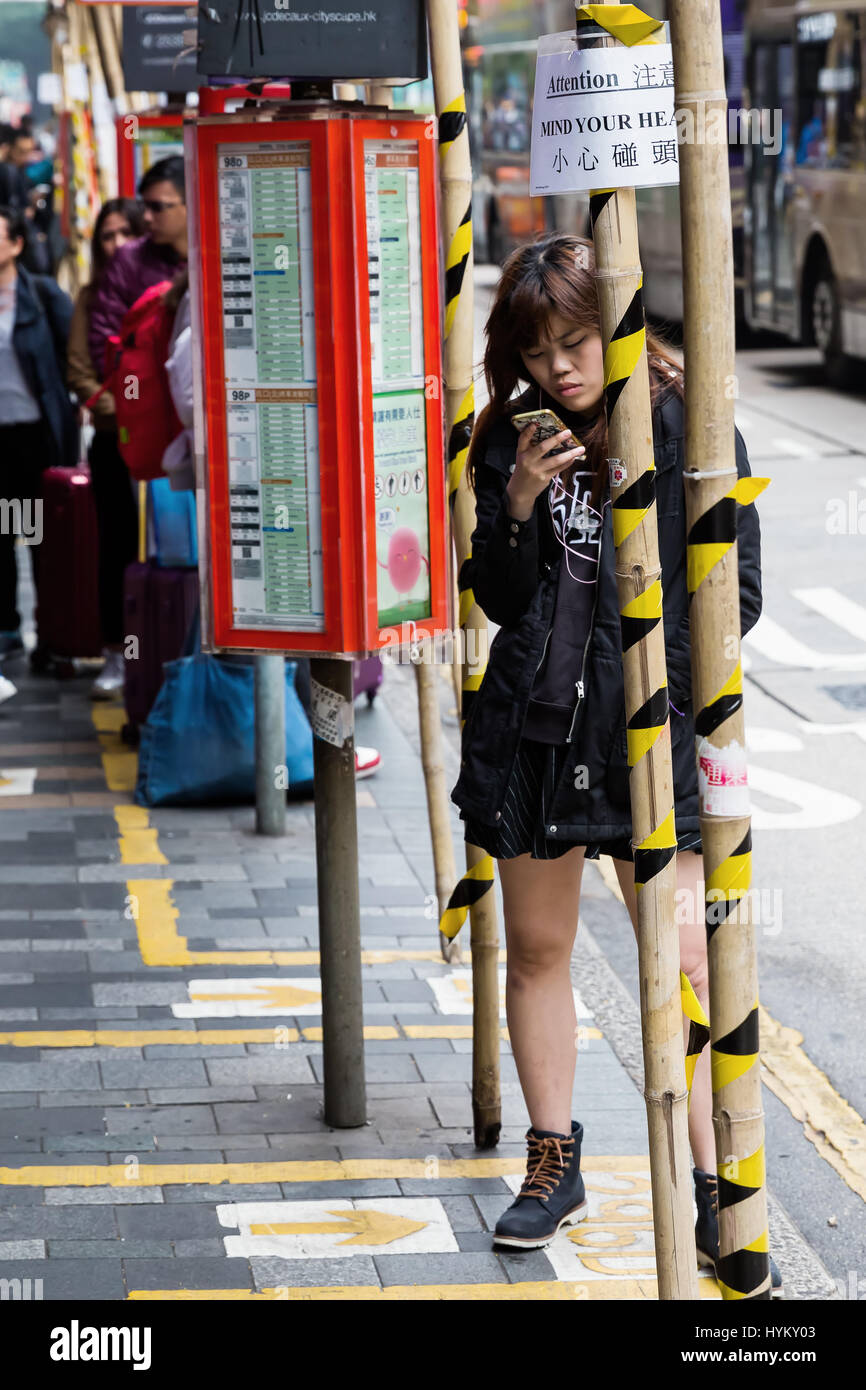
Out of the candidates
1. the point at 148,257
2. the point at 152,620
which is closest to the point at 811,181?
the point at 148,257

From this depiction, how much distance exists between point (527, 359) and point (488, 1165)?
1.65 metres

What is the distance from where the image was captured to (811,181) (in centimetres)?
1670

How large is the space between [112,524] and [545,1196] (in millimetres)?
5052

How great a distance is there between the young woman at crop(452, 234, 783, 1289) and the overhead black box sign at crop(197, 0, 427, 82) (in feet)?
2.07

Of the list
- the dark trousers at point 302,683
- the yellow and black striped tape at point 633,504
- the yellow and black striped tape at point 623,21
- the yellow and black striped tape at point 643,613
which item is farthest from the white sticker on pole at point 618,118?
the dark trousers at point 302,683

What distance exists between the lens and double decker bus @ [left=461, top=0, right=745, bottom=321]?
19391 mm

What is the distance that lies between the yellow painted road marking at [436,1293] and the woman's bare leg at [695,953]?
258 mm

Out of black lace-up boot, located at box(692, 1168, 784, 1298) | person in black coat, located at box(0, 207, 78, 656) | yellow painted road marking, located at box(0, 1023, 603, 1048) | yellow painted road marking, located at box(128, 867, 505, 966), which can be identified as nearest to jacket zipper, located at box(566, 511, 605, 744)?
black lace-up boot, located at box(692, 1168, 784, 1298)

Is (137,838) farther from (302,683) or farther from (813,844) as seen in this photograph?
(813,844)

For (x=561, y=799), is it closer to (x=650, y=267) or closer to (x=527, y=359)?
(x=527, y=359)

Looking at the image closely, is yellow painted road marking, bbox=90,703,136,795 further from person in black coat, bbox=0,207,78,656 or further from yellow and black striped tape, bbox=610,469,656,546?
yellow and black striped tape, bbox=610,469,656,546

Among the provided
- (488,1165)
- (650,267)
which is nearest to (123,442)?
(488,1165)

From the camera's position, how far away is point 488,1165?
13.4 ft

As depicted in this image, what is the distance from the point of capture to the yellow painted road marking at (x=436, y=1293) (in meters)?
3.46
